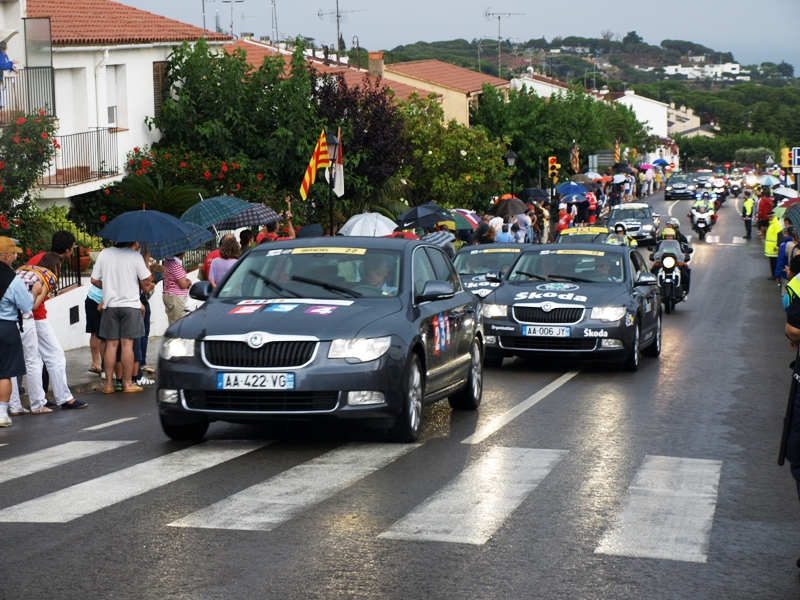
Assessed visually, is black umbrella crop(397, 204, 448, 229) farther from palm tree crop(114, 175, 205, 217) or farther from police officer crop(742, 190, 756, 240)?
police officer crop(742, 190, 756, 240)

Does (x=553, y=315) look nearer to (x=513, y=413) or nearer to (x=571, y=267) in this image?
(x=571, y=267)

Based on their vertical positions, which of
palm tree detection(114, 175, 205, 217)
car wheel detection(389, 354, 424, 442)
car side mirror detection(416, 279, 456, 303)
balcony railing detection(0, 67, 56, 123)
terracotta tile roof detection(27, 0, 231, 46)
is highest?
terracotta tile roof detection(27, 0, 231, 46)

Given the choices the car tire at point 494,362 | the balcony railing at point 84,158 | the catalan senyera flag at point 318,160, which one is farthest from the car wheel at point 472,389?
the balcony railing at point 84,158

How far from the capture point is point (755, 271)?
3791 cm

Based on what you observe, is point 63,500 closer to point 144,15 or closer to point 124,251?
point 124,251

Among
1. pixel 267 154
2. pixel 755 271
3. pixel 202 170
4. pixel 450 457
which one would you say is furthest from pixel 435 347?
pixel 755 271

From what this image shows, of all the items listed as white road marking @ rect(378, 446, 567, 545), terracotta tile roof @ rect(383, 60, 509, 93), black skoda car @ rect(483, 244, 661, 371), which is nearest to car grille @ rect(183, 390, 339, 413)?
white road marking @ rect(378, 446, 567, 545)

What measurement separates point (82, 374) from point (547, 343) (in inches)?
219

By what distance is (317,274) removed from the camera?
417 inches

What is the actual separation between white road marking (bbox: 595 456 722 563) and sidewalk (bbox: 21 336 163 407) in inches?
229

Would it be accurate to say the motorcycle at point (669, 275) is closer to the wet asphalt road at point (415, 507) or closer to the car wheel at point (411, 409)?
the wet asphalt road at point (415, 507)

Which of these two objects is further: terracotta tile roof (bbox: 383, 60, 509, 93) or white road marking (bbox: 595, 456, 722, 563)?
terracotta tile roof (bbox: 383, 60, 509, 93)

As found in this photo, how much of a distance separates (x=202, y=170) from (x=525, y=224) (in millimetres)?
10030

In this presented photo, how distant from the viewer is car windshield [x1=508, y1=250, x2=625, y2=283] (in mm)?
16859
